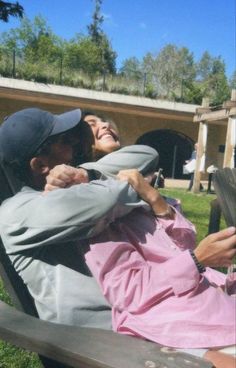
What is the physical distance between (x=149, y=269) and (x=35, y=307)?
53 cm

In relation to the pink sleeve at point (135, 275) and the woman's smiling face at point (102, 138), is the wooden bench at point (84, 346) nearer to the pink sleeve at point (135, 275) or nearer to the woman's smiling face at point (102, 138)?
the pink sleeve at point (135, 275)

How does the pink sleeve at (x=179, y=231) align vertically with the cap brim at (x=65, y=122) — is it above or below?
below

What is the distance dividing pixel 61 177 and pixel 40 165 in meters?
0.19

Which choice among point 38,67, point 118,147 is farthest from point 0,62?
point 118,147

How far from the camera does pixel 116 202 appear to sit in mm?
1636

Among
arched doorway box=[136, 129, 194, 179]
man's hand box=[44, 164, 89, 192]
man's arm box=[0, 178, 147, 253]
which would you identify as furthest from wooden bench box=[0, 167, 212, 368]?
arched doorway box=[136, 129, 194, 179]

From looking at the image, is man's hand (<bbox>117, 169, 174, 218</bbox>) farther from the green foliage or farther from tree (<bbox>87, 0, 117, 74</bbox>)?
tree (<bbox>87, 0, 117, 74</bbox>)

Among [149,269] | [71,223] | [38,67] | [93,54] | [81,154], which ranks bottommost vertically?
[149,269]

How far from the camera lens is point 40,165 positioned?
189cm

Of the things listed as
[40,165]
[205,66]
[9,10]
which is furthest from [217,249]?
[205,66]

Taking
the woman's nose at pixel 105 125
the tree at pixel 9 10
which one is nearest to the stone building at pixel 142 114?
the tree at pixel 9 10

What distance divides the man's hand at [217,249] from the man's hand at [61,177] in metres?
0.48

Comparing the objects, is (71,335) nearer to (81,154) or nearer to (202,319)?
(202,319)

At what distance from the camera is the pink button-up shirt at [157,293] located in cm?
154
